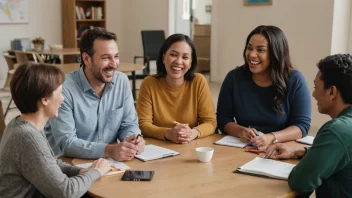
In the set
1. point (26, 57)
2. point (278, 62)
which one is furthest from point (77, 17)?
point (278, 62)

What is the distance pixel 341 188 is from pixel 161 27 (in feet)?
24.6

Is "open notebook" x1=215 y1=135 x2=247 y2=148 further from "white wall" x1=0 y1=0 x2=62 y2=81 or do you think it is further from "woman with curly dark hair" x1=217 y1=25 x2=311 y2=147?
"white wall" x1=0 y1=0 x2=62 y2=81

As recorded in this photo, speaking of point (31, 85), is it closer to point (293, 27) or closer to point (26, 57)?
point (293, 27)

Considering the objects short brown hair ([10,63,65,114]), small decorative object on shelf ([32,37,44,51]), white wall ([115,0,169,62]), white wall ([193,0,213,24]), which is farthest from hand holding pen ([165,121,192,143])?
white wall ([193,0,213,24])

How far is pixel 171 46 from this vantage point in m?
2.45

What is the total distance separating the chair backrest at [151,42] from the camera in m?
6.99

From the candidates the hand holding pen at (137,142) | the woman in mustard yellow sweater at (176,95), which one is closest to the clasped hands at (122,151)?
the hand holding pen at (137,142)

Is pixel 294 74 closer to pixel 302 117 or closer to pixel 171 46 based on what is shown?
pixel 302 117

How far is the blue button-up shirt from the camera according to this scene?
6.22 ft

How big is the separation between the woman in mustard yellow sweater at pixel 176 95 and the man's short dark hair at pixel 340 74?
88 centimetres

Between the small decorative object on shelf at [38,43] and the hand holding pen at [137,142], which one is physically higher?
the small decorative object on shelf at [38,43]

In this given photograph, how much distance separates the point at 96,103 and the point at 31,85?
710 mm

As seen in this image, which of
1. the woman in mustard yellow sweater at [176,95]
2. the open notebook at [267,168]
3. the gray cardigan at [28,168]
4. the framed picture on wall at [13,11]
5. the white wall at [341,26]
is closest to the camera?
the gray cardigan at [28,168]

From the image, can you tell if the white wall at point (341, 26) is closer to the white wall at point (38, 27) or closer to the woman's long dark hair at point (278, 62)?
the woman's long dark hair at point (278, 62)
